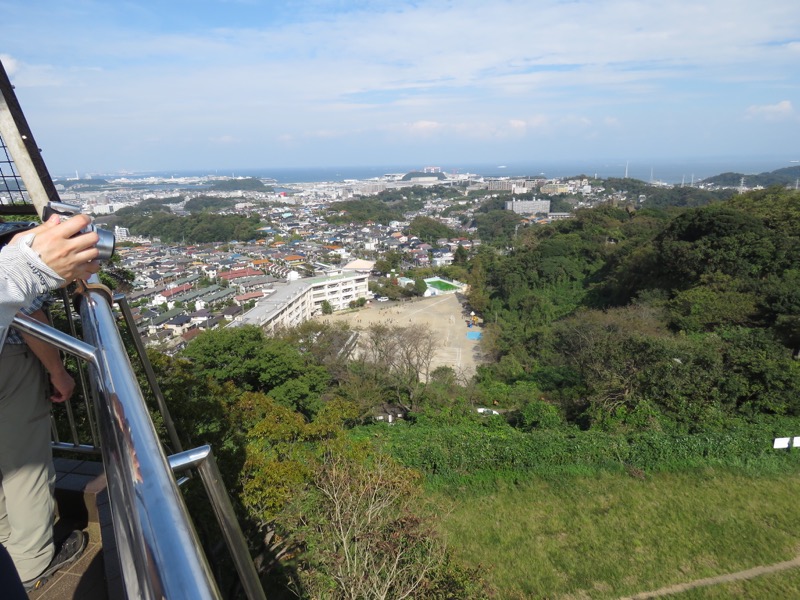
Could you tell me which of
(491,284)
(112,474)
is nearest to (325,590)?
(112,474)

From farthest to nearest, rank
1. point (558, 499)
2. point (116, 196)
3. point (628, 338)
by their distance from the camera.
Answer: point (116, 196) → point (628, 338) → point (558, 499)

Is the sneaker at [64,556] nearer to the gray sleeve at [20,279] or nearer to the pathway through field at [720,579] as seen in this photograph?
the gray sleeve at [20,279]

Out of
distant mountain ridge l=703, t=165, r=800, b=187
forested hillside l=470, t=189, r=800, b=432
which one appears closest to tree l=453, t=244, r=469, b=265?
forested hillside l=470, t=189, r=800, b=432

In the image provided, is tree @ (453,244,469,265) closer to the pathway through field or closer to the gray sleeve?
the pathway through field

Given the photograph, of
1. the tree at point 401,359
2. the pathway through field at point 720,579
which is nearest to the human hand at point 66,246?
the pathway through field at point 720,579

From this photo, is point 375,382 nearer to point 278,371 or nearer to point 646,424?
point 278,371

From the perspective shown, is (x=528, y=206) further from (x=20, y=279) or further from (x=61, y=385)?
(x=20, y=279)
